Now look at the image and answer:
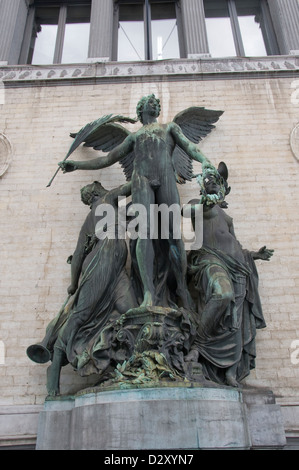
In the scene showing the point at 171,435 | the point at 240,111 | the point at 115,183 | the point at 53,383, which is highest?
the point at 240,111

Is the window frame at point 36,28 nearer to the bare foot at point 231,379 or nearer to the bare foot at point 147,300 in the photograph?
the bare foot at point 147,300

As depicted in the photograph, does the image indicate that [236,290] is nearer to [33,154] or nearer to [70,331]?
[70,331]

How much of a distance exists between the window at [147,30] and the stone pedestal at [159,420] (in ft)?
23.4

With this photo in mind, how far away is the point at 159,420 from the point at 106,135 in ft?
15.8

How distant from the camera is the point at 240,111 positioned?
7.76m

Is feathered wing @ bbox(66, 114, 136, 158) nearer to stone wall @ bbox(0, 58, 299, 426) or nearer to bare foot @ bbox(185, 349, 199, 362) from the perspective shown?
stone wall @ bbox(0, 58, 299, 426)

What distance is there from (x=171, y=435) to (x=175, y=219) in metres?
2.44

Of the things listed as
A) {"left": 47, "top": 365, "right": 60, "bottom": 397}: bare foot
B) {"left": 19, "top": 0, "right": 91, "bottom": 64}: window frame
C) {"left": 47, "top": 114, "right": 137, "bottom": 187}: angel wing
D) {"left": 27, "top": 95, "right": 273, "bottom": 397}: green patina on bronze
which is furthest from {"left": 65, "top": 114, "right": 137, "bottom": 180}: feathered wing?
{"left": 19, "top": 0, "right": 91, "bottom": 64}: window frame

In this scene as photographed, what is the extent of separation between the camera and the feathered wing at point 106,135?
643cm

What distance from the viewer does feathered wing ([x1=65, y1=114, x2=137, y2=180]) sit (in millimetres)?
6434

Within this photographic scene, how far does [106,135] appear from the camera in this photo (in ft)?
22.9

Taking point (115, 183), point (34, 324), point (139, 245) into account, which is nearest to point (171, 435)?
point (139, 245)

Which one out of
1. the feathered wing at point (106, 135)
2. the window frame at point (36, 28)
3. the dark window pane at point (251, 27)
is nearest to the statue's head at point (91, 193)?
the feathered wing at point (106, 135)
